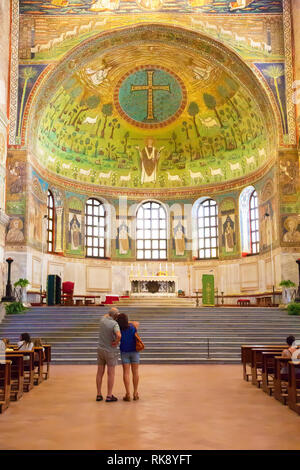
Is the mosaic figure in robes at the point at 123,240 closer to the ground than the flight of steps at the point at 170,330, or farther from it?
farther from it

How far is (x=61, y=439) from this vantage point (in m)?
5.97

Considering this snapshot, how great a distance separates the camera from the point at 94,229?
33.0 meters

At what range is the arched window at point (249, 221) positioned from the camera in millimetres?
30906

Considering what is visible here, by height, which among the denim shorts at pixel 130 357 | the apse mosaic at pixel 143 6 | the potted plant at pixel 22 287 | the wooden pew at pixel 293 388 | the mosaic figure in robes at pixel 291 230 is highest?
the apse mosaic at pixel 143 6

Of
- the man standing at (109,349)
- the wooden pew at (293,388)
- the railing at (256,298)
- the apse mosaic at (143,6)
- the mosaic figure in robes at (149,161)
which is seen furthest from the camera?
the mosaic figure in robes at (149,161)

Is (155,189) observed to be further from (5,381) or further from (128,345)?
(5,381)

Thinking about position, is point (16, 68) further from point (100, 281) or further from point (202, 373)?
point (202, 373)

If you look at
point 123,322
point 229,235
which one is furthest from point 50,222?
point 123,322

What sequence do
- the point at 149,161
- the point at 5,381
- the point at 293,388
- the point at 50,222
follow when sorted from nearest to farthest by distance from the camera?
1. the point at 293,388
2. the point at 5,381
3. the point at 50,222
4. the point at 149,161

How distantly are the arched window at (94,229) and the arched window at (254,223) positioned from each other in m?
9.25

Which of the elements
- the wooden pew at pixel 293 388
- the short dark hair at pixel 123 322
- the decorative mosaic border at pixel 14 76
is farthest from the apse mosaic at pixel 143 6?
the wooden pew at pixel 293 388

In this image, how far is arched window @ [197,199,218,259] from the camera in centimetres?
3291

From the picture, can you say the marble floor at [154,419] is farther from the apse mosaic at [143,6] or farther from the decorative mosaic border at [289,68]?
the apse mosaic at [143,6]

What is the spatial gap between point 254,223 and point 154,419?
984 inches
